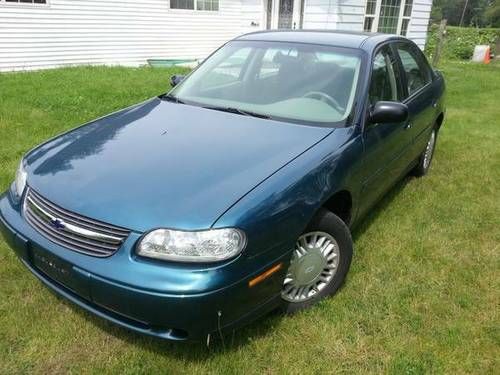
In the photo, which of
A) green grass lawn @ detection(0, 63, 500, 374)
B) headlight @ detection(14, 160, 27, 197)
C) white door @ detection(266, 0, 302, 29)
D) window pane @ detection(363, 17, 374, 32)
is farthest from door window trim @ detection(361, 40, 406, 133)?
window pane @ detection(363, 17, 374, 32)

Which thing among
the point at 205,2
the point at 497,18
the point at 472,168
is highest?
the point at 205,2

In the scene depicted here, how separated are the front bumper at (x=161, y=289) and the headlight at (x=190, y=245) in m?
0.04

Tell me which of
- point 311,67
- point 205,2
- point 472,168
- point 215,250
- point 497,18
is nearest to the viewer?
point 215,250

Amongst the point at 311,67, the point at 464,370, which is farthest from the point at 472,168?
the point at 464,370

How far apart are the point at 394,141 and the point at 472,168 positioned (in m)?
2.39

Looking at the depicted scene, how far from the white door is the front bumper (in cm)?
1224

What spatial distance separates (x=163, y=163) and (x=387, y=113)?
4.86 ft

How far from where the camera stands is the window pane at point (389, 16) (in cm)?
1446

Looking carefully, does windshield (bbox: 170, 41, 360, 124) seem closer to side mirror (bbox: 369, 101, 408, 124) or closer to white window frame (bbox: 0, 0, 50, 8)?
side mirror (bbox: 369, 101, 408, 124)

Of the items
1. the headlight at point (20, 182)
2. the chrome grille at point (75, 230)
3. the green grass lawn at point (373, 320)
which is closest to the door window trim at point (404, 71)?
the green grass lawn at point (373, 320)

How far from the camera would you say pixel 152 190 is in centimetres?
221

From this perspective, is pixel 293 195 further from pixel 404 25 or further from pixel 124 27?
pixel 404 25

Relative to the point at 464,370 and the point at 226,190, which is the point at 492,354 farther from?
the point at 226,190

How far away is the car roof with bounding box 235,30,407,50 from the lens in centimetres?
342
